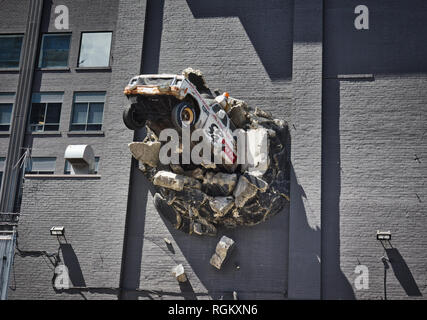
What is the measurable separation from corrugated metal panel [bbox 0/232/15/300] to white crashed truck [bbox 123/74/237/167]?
7.71 metres

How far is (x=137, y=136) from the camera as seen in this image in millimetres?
25516

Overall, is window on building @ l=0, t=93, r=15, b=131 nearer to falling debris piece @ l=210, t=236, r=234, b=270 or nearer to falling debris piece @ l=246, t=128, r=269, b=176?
falling debris piece @ l=246, t=128, r=269, b=176

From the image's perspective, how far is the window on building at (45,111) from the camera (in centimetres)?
2880

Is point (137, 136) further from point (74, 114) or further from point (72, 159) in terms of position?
point (74, 114)

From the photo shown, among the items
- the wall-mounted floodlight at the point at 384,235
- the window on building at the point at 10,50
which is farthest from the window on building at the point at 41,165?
the wall-mounted floodlight at the point at 384,235

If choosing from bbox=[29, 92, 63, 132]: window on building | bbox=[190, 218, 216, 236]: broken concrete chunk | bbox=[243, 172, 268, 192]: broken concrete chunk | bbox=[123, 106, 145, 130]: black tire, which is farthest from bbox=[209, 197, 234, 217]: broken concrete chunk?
bbox=[29, 92, 63, 132]: window on building

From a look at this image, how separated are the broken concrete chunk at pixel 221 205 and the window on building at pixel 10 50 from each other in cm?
1306

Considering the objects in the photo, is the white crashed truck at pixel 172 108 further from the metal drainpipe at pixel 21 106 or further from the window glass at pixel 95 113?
the metal drainpipe at pixel 21 106

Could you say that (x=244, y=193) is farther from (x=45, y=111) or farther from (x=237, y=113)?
(x=45, y=111)

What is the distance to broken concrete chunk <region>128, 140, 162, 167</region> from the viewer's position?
926 inches

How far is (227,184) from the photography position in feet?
76.3

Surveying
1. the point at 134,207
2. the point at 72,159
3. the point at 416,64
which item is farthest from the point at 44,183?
the point at 416,64

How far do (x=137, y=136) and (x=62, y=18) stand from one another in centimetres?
837

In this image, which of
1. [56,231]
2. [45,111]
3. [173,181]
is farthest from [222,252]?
[45,111]
